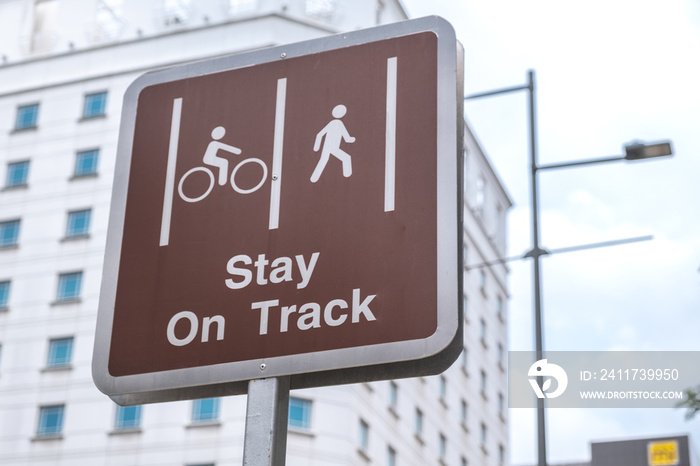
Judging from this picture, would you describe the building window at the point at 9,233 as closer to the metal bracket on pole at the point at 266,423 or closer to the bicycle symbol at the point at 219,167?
the bicycle symbol at the point at 219,167

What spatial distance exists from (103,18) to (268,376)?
59042mm

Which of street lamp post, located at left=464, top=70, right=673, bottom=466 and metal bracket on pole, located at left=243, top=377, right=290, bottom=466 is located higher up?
street lamp post, located at left=464, top=70, right=673, bottom=466

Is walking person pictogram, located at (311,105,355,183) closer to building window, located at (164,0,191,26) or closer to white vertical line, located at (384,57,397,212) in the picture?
white vertical line, located at (384,57,397,212)

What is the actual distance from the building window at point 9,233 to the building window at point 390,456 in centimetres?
1854

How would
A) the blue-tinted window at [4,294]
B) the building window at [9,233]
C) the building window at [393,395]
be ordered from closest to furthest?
the building window at [393,395]
the blue-tinted window at [4,294]
the building window at [9,233]

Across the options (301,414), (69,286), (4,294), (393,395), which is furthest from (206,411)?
(4,294)

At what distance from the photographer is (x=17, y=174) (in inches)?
2256

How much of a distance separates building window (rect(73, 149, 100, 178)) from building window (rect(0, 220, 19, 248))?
373cm

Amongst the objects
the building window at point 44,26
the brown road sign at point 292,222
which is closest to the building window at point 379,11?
the building window at point 44,26

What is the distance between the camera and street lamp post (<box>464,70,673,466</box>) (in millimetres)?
15969

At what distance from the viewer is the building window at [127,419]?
49.5 meters

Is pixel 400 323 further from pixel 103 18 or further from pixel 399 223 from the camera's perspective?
pixel 103 18

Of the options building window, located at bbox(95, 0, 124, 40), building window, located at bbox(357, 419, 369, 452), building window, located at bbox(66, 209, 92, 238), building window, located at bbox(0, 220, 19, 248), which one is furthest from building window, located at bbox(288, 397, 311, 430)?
building window, located at bbox(95, 0, 124, 40)

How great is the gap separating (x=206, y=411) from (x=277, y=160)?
151ft
